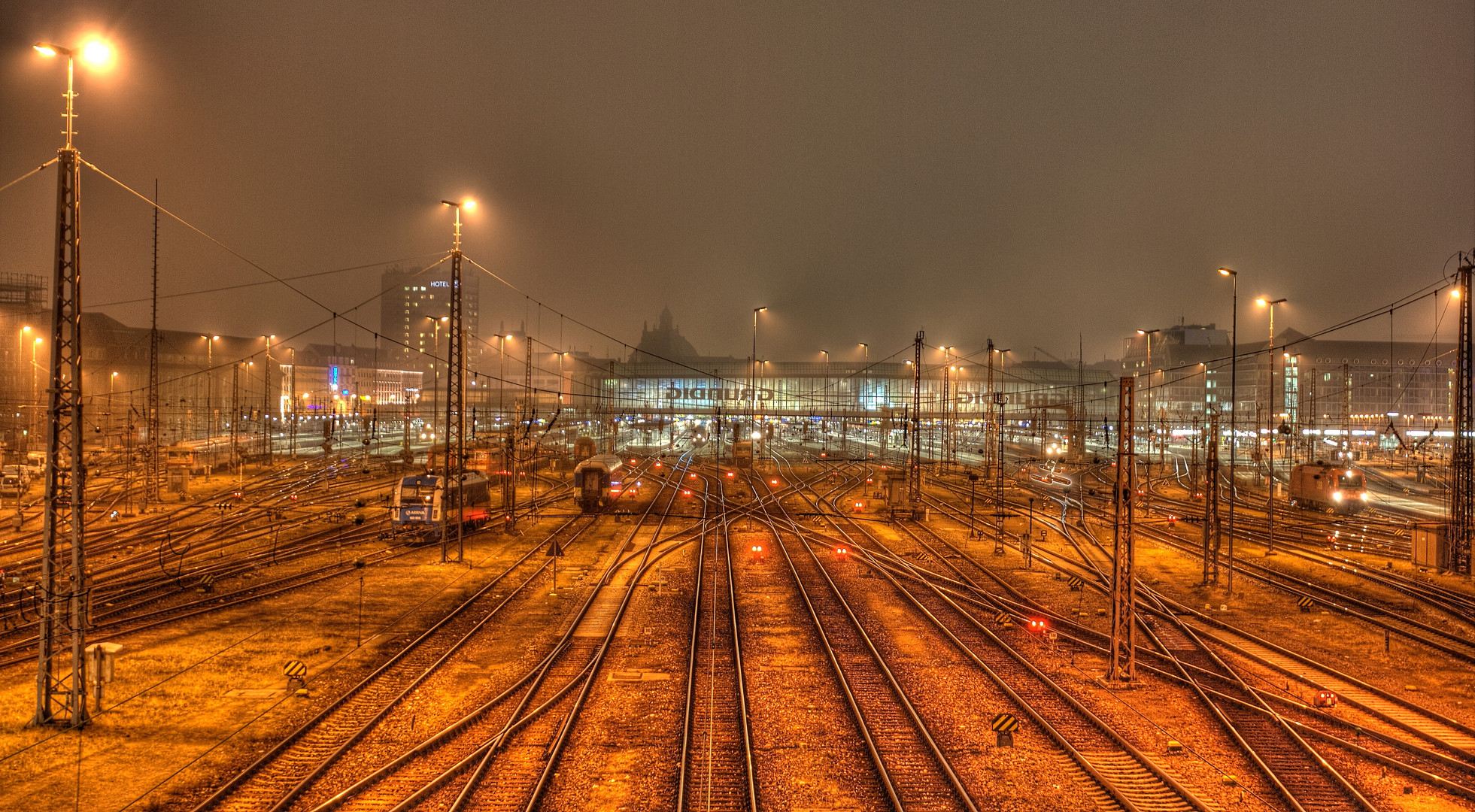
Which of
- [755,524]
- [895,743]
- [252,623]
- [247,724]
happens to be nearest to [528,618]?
[252,623]

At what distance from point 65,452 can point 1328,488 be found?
160ft

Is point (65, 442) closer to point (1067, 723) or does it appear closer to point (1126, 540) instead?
point (1067, 723)

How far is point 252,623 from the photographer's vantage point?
18062 millimetres

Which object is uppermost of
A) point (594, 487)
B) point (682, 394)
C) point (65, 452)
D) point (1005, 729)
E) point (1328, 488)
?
point (682, 394)

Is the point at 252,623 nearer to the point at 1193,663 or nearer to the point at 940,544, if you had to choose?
the point at 1193,663

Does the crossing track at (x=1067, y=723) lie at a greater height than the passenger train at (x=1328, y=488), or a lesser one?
lesser

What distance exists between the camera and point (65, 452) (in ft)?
37.6

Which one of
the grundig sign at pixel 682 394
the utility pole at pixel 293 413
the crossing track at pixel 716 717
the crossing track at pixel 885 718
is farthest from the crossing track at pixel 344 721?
the grundig sign at pixel 682 394

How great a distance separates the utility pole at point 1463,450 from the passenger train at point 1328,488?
49.3 feet

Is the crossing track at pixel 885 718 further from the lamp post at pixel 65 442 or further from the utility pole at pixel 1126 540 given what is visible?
the lamp post at pixel 65 442

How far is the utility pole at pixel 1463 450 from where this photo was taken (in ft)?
75.7

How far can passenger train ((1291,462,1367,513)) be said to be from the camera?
132 ft

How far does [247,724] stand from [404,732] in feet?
7.94

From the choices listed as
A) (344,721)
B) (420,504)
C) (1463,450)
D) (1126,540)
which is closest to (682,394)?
(420,504)
